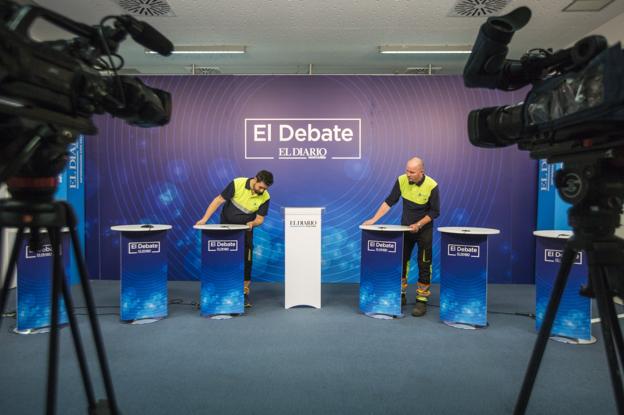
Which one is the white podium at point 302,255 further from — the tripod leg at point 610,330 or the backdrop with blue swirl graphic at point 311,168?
the tripod leg at point 610,330

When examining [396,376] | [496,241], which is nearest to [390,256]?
[396,376]

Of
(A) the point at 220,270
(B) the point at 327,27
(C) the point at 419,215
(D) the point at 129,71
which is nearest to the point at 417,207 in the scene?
(C) the point at 419,215

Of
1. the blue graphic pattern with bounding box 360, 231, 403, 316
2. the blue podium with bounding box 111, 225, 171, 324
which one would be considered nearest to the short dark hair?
the blue podium with bounding box 111, 225, 171, 324

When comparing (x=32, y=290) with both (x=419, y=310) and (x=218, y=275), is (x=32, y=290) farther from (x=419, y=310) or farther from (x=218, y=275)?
(x=419, y=310)

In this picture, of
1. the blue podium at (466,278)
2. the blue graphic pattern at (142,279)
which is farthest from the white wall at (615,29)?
the blue graphic pattern at (142,279)

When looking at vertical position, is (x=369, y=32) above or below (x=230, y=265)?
above

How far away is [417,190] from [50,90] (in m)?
3.95

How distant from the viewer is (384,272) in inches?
158

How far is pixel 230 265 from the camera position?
3945 millimetres

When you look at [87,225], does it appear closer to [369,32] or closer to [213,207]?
[213,207]

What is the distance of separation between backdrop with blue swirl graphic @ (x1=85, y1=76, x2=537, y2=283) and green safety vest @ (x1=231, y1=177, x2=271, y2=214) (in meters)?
1.05

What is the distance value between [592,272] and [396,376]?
178cm

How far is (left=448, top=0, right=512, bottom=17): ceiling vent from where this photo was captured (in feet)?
14.5

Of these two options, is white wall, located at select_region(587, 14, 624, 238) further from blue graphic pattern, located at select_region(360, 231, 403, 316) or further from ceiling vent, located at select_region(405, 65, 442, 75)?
blue graphic pattern, located at select_region(360, 231, 403, 316)
